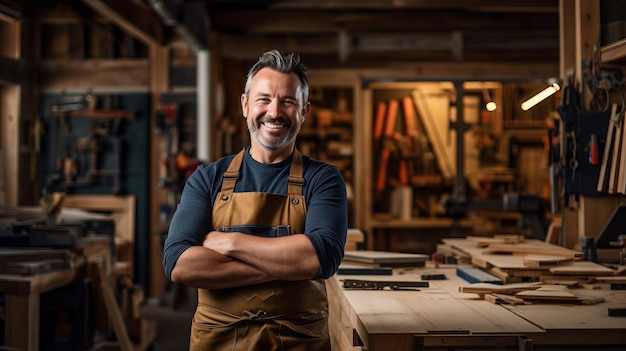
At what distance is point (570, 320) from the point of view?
2400 mm

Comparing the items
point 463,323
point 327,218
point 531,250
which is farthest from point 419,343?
point 531,250

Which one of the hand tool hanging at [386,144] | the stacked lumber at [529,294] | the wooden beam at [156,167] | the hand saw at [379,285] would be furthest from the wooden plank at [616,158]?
the hand tool hanging at [386,144]

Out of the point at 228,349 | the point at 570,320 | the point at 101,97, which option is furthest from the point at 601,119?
the point at 101,97

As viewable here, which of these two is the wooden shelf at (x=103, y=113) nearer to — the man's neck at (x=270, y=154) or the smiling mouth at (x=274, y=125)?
the man's neck at (x=270, y=154)

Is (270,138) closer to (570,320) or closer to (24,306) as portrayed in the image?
(570,320)

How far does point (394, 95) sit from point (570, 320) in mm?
8318

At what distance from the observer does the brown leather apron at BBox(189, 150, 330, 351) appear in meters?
2.41

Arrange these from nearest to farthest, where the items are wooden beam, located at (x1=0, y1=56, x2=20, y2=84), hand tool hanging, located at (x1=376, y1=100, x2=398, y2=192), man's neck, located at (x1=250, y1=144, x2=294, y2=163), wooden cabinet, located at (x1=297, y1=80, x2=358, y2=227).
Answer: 1. man's neck, located at (x1=250, y1=144, x2=294, y2=163)
2. wooden beam, located at (x1=0, y1=56, x2=20, y2=84)
3. wooden cabinet, located at (x1=297, y1=80, x2=358, y2=227)
4. hand tool hanging, located at (x1=376, y1=100, x2=398, y2=192)

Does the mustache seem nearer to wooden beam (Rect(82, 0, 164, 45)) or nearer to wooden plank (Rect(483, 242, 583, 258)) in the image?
wooden plank (Rect(483, 242, 583, 258))

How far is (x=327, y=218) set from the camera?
2406mm

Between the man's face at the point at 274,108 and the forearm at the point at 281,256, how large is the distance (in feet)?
1.21

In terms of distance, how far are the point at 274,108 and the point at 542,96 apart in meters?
2.20

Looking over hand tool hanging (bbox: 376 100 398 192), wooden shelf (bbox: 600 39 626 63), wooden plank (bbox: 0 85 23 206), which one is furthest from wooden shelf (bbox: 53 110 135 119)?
wooden shelf (bbox: 600 39 626 63)

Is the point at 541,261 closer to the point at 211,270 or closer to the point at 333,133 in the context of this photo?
the point at 211,270
